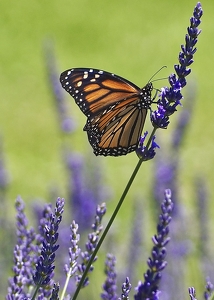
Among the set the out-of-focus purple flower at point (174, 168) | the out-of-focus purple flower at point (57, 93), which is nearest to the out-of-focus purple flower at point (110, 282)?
the out-of-focus purple flower at point (174, 168)

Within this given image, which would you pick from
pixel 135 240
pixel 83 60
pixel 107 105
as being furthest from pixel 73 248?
pixel 83 60

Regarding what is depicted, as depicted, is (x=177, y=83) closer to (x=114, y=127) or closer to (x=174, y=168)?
(x=114, y=127)

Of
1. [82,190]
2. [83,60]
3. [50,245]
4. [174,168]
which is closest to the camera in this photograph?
[50,245]

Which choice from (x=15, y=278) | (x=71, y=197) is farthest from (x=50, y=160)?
(x=15, y=278)

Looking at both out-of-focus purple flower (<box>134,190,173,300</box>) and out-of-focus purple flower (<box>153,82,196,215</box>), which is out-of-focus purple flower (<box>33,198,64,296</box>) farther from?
out-of-focus purple flower (<box>153,82,196,215</box>)

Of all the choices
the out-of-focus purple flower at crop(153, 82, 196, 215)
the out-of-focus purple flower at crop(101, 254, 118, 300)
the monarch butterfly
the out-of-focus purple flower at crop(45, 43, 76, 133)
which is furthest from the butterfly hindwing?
the out-of-focus purple flower at crop(45, 43, 76, 133)

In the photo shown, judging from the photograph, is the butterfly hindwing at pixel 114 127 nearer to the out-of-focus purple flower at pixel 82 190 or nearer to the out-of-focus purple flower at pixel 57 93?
the out-of-focus purple flower at pixel 82 190
